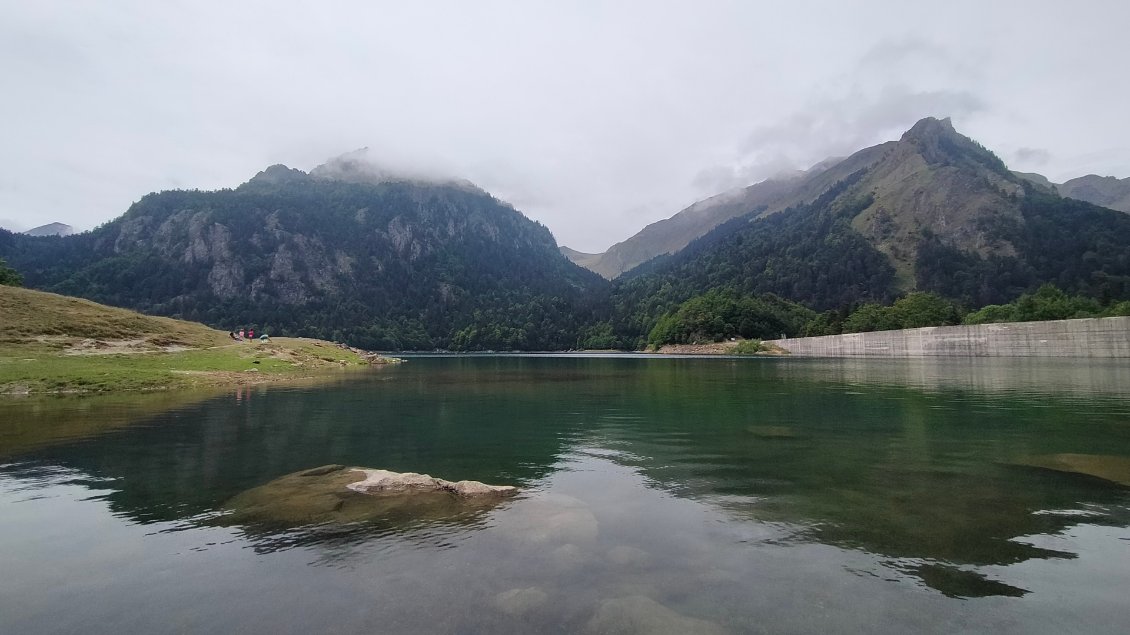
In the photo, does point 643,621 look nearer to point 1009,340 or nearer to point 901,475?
point 901,475

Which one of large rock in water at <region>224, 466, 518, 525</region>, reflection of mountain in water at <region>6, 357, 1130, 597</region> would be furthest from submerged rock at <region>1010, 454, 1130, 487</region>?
large rock in water at <region>224, 466, 518, 525</region>

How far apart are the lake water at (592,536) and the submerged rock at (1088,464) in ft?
0.98

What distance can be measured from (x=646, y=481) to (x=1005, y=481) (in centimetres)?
1065

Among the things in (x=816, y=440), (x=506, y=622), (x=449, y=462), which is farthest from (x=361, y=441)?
(x=816, y=440)

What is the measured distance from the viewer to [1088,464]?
18.0 meters

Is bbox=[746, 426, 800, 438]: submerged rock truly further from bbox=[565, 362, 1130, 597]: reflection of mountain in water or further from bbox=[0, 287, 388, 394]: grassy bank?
bbox=[0, 287, 388, 394]: grassy bank

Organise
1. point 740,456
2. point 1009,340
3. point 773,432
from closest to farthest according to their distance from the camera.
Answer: point 740,456 → point 773,432 → point 1009,340

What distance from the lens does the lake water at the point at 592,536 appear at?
8.12 metres

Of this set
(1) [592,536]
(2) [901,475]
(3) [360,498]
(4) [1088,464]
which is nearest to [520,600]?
(1) [592,536]

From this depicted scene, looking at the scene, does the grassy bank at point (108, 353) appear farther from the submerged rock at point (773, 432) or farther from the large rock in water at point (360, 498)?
the submerged rock at point (773, 432)

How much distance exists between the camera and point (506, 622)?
7.78m

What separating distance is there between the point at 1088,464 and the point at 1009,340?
112 metres

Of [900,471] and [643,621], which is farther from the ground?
[643,621]

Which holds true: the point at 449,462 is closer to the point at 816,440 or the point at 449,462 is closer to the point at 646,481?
the point at 646,481
